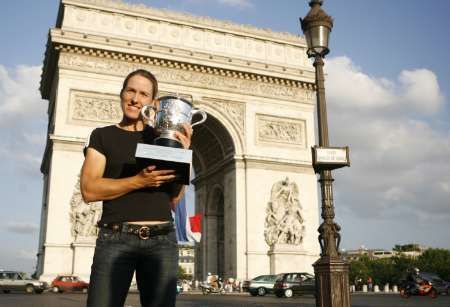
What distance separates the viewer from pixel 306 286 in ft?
65.8

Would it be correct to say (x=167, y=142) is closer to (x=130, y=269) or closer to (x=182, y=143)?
(x=182, y=143)

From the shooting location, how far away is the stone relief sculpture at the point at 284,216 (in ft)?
77.4

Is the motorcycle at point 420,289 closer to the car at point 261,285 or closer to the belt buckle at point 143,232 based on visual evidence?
the car at point 261,285

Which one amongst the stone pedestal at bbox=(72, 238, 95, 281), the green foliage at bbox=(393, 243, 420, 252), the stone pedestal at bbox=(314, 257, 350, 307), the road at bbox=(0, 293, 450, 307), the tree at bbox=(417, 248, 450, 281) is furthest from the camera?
the green foliage at bbox=(393, 243, 420, 252)

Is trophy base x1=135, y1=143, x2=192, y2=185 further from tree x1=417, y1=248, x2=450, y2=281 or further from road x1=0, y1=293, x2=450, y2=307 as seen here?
tree x1=417, y1=248, x2=450, y2=281

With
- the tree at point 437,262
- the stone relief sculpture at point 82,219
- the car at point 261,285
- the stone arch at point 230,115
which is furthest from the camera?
the tree at point 437,262

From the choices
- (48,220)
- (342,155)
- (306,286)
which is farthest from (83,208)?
(342,155)

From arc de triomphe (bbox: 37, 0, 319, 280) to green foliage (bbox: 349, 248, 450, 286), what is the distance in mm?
48178

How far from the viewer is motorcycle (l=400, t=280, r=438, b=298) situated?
63.5 ft

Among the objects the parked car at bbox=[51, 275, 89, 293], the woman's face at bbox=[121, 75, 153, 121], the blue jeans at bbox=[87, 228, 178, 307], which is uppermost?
the woman's face at bbox=[121, 75, 153, 121]

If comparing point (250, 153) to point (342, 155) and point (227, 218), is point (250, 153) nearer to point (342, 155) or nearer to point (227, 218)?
point (227, 218)

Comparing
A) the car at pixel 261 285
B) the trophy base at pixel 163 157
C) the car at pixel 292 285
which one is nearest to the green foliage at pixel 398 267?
the car at pixel 261 285

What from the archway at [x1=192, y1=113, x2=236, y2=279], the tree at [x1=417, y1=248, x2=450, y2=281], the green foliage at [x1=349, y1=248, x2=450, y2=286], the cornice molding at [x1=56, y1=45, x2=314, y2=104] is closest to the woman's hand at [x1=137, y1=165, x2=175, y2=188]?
the cornice molding at [x1=56, y1=45, x2=314, y2=104]

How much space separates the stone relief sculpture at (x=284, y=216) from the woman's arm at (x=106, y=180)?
2132 centimetres
